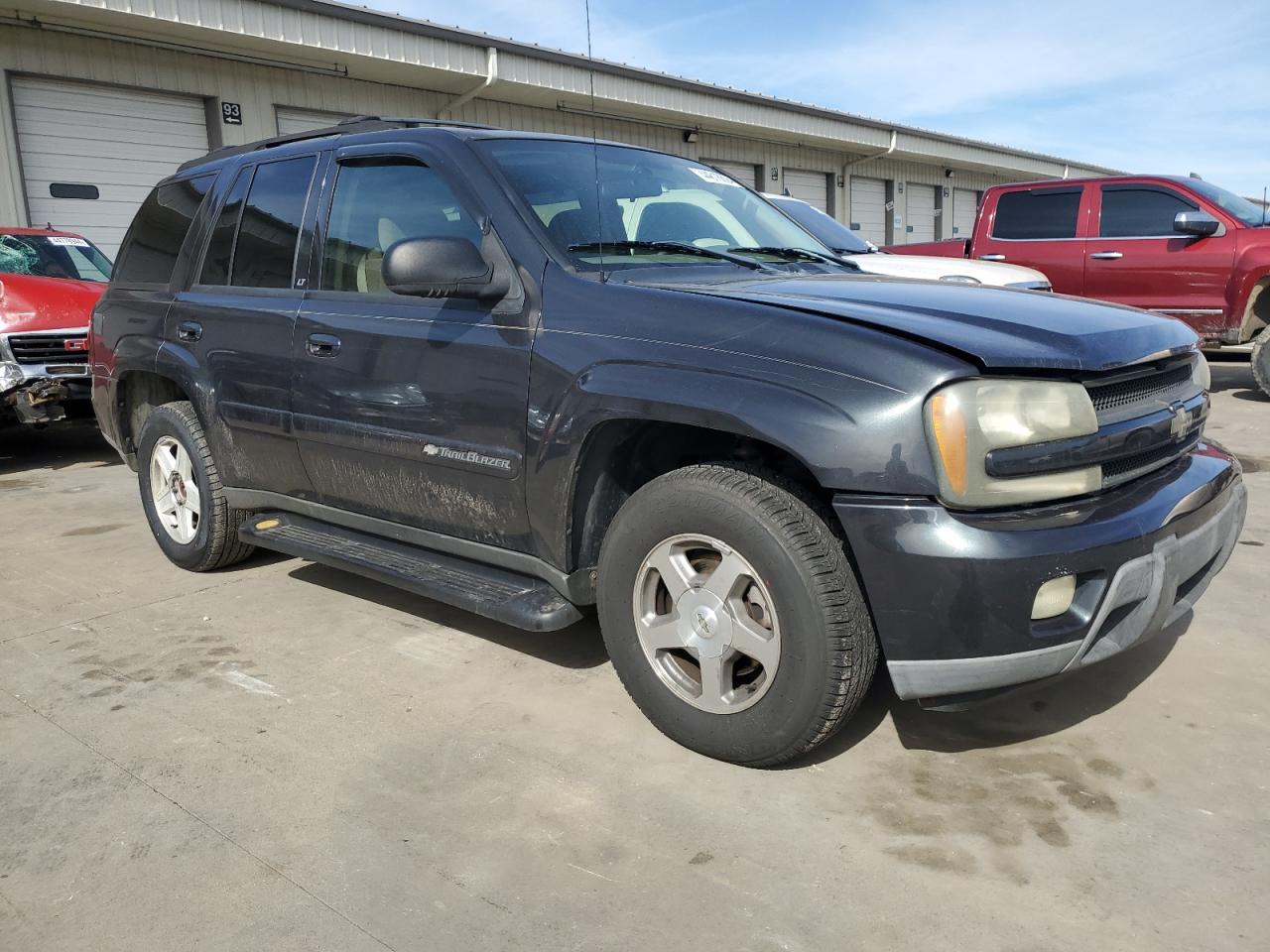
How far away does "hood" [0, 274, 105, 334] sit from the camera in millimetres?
7441

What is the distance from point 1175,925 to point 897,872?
0.54 metres

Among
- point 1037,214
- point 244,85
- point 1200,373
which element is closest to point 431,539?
point 1200,373

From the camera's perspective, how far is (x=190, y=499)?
4473 mm

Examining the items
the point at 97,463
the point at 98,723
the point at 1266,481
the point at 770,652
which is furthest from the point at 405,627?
the point at 97,463

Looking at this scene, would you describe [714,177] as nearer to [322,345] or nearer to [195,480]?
[322,345]

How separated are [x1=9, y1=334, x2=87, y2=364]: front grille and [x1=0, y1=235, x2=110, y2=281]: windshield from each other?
99cm

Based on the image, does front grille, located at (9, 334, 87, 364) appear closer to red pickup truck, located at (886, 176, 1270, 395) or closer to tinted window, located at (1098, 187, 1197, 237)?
red pickup truck, located at (886, 176, 1270, 395)

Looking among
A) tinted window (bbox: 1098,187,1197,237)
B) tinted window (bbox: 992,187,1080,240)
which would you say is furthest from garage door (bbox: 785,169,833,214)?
tinted window (bbox: 1098,187,1197,237)

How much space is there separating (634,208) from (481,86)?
1109 cm

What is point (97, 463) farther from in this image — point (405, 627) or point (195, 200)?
point (405, 627)

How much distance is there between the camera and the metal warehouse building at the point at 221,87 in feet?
33.9

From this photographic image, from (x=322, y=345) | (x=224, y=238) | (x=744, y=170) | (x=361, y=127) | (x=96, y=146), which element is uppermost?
(x=744, y=170)

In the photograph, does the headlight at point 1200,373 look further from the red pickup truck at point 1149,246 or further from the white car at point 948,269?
the red pickup truck at point 1149,246

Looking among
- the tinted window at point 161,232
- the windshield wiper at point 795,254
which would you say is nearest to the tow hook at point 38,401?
the tinted window at point 161,232
